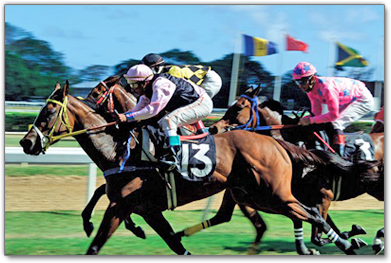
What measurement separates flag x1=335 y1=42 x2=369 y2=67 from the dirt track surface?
2437 mm

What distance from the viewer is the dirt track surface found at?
7.01 m

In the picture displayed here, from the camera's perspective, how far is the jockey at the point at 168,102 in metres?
4.49

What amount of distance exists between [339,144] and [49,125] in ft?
8.57

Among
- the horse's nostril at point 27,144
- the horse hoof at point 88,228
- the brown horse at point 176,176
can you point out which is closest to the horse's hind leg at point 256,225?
the brown horse at point 176,176

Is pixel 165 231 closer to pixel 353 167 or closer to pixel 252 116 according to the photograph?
pixel 252 116

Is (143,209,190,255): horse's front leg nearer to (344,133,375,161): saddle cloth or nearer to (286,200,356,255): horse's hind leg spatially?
(286,200,356,255): horse's hind leg

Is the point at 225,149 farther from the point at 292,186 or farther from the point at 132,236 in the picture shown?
the point at 132,236

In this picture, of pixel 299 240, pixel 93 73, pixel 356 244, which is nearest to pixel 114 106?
pixel 299 240

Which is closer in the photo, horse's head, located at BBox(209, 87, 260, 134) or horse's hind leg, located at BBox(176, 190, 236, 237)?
horse's hind leg, located at BBox(176, 190, 236, 237)

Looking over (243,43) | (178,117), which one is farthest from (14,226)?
(243,43)

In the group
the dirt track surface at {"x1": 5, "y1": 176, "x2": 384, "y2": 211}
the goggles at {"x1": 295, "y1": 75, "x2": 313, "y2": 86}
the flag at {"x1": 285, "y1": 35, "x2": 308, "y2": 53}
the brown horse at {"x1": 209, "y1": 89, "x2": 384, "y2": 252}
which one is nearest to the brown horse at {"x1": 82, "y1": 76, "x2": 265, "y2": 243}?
the brown horse at {"x1": 209, "y1": 89, "x2": 384, "y2": 252}

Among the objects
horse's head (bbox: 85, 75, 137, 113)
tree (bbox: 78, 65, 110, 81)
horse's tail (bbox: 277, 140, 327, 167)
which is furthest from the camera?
tree (bbox: 78, 65, 110, 81)

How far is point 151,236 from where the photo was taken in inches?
227

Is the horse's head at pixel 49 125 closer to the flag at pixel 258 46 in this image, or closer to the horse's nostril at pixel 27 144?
the horse's nostril at pixel 27 144
